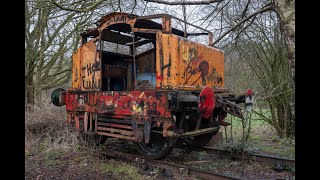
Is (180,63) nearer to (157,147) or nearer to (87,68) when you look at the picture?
(157,147)

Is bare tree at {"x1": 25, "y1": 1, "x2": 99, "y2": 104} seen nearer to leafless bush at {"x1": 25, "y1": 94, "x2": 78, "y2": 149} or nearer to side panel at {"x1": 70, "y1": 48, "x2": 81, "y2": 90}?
leafless bush at {"x1": 25, "y1": 94, "x2": 78, "y2": 149}

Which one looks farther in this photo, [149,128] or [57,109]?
[57,109]

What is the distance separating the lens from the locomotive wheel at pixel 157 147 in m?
5.70

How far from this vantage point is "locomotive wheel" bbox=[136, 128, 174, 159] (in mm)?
5699

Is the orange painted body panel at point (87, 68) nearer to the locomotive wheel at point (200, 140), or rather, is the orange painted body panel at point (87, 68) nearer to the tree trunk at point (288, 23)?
the locomotive wheel at point (200, 140)

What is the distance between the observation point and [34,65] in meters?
10.2

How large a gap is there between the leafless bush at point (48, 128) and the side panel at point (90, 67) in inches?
51.1

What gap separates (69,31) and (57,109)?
4.23 metres

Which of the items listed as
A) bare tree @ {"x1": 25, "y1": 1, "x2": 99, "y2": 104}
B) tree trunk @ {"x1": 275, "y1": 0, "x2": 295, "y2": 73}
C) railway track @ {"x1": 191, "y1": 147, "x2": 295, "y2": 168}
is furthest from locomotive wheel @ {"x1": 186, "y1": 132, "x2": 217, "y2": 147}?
bare tree @ {"x1": 25, "y1": 1, "x2": 99, "y2": 104}

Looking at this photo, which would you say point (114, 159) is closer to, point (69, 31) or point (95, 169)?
point (95, 169)

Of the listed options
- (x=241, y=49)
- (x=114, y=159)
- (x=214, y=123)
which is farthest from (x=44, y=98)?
(x=241, y=49)

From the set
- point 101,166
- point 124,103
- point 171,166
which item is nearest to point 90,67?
point 124,103
